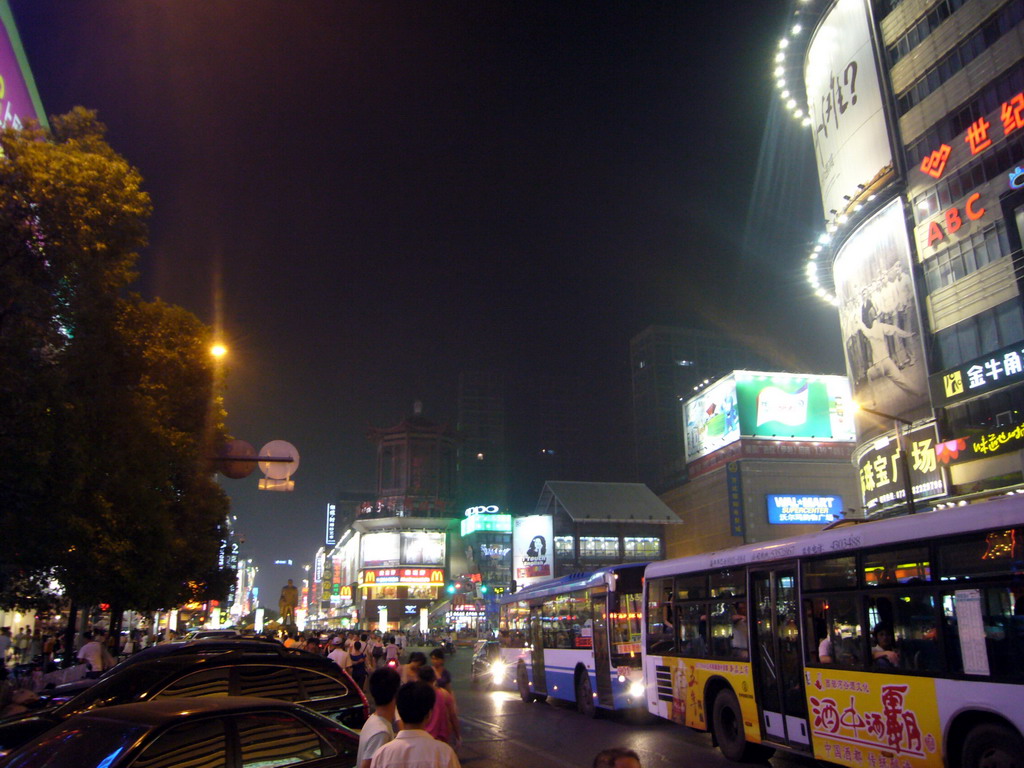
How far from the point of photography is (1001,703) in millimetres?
6824

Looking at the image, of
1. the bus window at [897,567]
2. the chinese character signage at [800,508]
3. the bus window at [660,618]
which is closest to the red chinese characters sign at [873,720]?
the bus window at [897,567]

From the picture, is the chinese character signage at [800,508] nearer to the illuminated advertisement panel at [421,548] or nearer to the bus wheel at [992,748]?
the illuminated advertisement panel at [421,548]

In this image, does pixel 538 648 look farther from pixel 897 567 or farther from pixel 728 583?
pixel 897 567

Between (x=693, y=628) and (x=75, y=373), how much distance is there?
439 inches

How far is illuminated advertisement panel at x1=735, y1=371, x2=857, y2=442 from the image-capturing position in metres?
66.5

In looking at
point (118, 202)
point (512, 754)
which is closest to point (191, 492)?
point (118, 202)

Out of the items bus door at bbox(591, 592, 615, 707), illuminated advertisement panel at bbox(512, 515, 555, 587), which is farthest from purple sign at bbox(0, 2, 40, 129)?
illuminated advertisement panel at bbox(512, 515, 555, 587)

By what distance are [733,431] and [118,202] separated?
62368mm

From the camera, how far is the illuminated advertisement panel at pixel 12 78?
909 inches

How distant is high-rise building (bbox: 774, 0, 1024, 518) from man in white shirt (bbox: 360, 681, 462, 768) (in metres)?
23.2

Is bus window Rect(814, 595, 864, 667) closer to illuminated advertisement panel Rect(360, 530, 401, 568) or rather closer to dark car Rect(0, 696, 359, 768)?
dark car Rect(0, 696, 359, 768)

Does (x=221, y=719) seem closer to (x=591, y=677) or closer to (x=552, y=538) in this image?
(x=591, y=677)

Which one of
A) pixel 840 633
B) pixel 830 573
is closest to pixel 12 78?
pixel 830 573

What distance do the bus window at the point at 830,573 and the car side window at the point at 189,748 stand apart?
7473 mm
